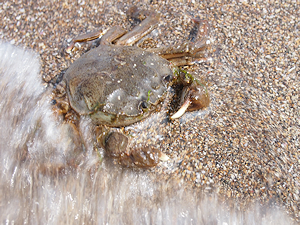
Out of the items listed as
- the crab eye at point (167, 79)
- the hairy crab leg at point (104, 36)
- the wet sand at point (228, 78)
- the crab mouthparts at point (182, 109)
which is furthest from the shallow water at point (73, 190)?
the crab eye at point (167, 79)

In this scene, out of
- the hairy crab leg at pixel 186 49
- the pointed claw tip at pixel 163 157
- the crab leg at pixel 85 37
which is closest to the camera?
the pointed claw tip at pixel 163 157

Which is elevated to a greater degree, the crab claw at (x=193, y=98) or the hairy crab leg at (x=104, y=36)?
the hairy crab leg at (x=104, y=36)

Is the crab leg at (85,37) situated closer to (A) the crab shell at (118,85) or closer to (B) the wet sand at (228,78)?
(B) the wet sand at (228,78)

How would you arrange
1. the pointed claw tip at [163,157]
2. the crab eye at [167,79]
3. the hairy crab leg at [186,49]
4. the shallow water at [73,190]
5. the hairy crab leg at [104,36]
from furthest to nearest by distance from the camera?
the hairy crab leg at [104,36], the hairy crab leg at [186,49], the crab eye at [167,79], the pointed claw tip at [163,157], the shallow water at [73,190]

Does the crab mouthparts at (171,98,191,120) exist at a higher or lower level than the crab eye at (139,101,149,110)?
lower

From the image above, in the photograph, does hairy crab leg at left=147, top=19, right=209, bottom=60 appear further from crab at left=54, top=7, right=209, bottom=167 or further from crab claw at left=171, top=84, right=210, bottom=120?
crab claw at left=171, top=84, right=210, bottom=120

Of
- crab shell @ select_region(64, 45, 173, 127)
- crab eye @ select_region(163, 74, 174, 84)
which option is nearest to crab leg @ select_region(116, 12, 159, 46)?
crab shell @ select_region(64, 45, 173, 127)

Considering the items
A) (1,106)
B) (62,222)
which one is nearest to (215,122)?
(62,222)

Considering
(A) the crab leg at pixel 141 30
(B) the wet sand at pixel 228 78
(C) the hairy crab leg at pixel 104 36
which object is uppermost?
(C) the hairy crab leg at pixel 104 36
